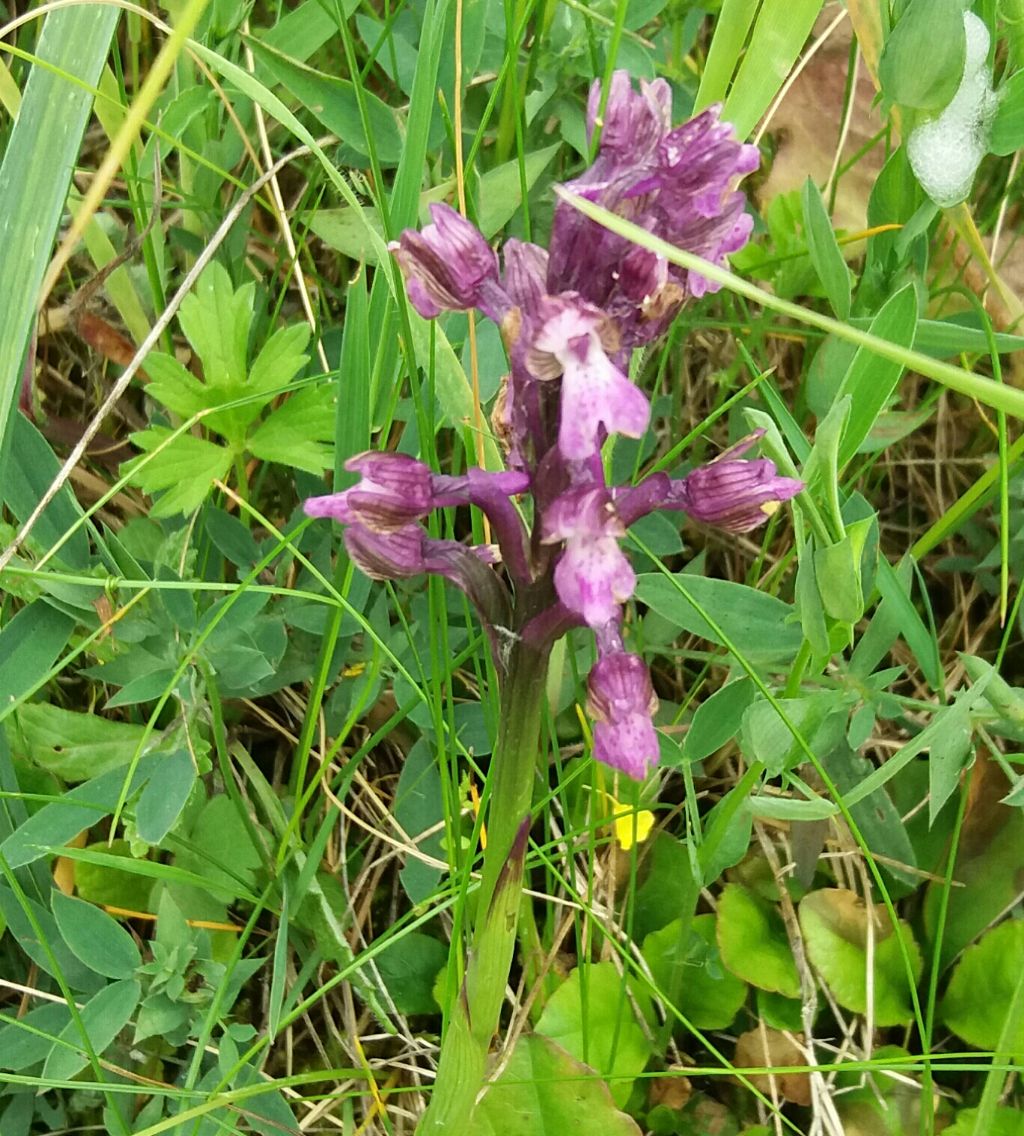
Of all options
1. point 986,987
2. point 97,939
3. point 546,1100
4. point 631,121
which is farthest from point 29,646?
point 986,987

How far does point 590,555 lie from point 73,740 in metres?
0.74

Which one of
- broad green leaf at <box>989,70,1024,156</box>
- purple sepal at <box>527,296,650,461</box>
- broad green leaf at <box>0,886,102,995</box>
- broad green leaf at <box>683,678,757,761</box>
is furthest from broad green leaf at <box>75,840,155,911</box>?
broad green leaf at <box>989,70,1024,156</box>

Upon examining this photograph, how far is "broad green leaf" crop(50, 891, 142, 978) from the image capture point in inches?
41.4

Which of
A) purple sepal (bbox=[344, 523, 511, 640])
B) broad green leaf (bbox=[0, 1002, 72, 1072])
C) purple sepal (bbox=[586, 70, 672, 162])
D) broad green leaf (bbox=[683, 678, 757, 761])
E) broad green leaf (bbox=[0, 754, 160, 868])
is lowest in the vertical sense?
broad green leaf (bbox=[0, 1002, 72, 1072])

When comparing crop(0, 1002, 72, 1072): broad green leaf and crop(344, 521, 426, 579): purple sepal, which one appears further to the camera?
crop(0, 1002, 72, 1072): broad green leaf

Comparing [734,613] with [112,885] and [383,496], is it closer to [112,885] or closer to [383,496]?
[383,496]

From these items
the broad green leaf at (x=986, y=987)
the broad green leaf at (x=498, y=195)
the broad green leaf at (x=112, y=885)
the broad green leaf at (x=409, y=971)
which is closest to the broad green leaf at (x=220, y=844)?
the broad green leaf at (x=112, y=885)

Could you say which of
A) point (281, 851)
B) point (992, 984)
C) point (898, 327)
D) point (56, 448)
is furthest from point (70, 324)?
point (992, 984)

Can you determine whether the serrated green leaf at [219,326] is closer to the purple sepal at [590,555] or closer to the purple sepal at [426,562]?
the purple sepal at [426,562]

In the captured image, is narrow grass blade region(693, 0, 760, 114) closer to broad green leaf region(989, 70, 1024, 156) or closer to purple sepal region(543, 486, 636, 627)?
broad green leaf region(989, 70, 1024, 156)

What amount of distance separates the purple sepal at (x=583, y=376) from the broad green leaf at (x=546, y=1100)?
2.25ft

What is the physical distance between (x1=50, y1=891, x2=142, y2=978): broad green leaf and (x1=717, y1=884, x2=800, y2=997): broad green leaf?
603 mm

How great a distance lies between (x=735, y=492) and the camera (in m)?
0.69

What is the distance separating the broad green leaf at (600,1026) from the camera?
114 cm
